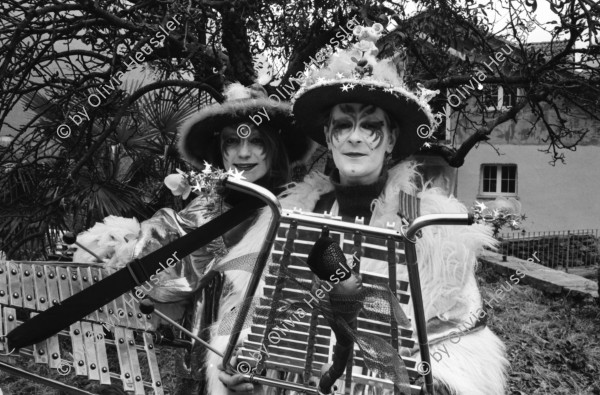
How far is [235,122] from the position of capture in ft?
9.41

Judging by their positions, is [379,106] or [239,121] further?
[239,121]

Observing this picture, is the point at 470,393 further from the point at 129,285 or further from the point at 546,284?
the point at 546,284

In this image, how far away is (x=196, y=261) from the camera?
287cm

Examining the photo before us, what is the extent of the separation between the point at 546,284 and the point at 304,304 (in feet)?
16.4

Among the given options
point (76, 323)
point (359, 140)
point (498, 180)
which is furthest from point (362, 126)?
point (498, 180)

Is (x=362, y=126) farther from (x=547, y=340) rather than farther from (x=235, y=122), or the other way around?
(x=547, y=340)

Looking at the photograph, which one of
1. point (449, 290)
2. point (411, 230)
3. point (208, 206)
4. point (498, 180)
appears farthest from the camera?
point (498, 180)

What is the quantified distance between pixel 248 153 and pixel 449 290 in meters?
1.19

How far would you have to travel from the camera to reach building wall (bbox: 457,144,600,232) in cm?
1430

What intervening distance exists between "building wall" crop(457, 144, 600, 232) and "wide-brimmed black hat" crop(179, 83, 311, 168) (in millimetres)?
12019

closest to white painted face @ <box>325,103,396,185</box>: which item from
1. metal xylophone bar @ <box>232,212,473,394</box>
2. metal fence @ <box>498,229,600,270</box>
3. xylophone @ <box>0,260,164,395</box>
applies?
metal xylophone bar @ <box>232,212,473,394</box>

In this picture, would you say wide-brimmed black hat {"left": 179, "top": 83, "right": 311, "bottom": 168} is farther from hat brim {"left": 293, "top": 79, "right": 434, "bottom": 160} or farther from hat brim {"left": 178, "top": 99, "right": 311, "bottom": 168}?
hat brim {"left": 293, "top": 79, "right": 434, "bottom": 160}

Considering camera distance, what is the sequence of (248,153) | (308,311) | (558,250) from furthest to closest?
1. (558,250)
2. (248,153)
3. (308,311)

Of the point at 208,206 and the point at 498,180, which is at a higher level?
the point at 498,180
